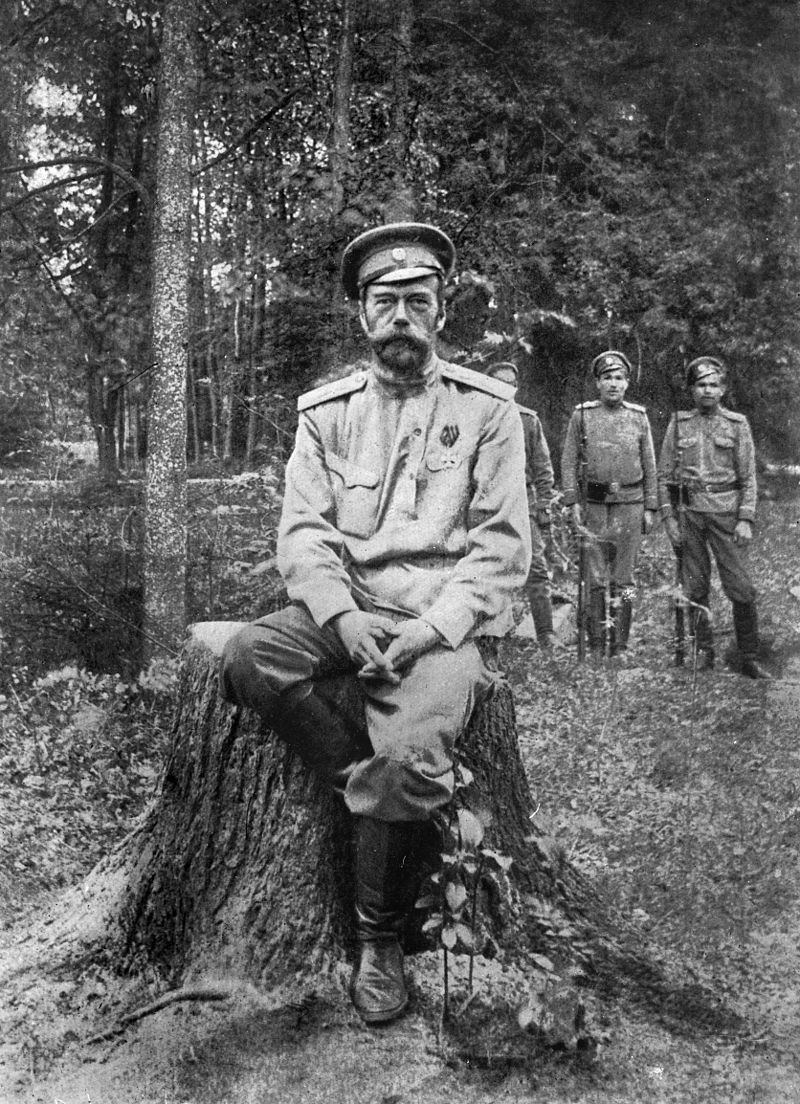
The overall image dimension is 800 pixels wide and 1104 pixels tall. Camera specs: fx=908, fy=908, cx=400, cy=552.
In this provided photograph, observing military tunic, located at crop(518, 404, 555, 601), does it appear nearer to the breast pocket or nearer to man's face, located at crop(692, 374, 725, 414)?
man's face, located at crop(692, 374, 725, 414)

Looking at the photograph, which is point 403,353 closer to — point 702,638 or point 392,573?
point 392,573

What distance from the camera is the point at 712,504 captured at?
3801mm

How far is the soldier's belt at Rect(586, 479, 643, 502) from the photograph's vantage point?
161 inches

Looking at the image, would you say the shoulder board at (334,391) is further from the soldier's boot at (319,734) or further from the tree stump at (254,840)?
the soldier's boot at (319,734)

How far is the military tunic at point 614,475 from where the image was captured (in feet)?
12.9

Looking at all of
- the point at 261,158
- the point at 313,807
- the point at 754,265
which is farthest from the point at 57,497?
the point at 754,265

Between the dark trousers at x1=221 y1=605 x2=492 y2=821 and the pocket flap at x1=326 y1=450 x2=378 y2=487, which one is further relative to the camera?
the pocket flap at x1=326 y1=450 x2=378 y2=487

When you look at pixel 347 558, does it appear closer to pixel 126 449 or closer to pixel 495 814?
pixel 495 814

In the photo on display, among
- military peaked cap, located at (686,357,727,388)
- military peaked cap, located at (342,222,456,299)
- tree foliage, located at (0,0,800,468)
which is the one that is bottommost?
military peaked cap, located at (686,357,727,388)

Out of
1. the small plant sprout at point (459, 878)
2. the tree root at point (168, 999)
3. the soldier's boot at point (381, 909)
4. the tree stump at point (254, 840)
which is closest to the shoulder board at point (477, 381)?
the tree stump at point (254, 840)

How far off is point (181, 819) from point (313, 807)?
1.71 ft

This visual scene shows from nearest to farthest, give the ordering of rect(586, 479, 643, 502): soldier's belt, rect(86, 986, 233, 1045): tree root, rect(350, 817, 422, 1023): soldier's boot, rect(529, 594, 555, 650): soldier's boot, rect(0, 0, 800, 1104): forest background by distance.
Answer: rect(350, 817, 422, 1023): soldier's boot → rect(86, 986, 233, 1045): tree root → rect(0, 0, 800, 1104): forest background → rect(529, 594, 555, 650): soldier's boot → rect(586, 479, 643, 502): soldier's belt

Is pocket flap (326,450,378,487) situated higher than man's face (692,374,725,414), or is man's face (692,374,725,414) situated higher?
man's face (692,374,725,414)

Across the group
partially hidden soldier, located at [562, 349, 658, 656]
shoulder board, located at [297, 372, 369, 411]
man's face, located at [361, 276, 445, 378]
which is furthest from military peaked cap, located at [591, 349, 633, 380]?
shoulder board, located at [297, 372, 369, 411]
